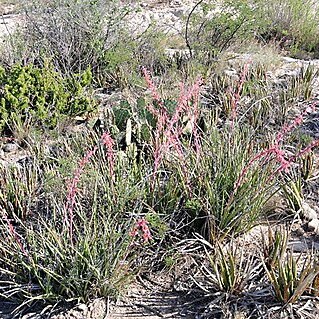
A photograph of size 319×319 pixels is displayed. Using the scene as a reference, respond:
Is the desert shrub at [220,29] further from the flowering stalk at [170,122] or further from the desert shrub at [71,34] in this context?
the flowering stalk at [170,122]

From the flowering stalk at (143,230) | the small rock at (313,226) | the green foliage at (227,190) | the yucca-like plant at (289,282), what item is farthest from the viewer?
the small rock at (313,226)

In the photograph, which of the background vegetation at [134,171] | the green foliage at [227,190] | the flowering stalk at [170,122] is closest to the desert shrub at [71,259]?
the background vegetation at [134,171]

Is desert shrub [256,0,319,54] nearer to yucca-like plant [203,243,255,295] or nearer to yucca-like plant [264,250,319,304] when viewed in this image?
yucca-like plant [203,243,255,295]

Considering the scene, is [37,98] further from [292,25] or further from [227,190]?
[292,25]

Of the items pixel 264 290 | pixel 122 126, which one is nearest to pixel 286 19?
pixel 122 126

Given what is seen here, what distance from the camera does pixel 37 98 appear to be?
525 centimetres

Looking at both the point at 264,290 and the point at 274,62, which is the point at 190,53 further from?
the point at 264,290

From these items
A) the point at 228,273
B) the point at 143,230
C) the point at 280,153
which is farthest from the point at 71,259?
the point at 280,153

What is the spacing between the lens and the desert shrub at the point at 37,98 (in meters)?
5.08

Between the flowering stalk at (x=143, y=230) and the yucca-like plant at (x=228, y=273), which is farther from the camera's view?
the yucca-like plant at (x=228, y=273)

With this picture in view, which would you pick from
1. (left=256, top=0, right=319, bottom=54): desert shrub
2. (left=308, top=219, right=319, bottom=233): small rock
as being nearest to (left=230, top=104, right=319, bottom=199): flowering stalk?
(left=308, top=219, right=319, bottom=233): small rock

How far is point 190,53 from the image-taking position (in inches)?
273

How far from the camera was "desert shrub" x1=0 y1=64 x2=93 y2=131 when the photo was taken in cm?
508

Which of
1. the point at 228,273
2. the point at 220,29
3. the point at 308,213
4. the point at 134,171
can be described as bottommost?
the point at 308,213
